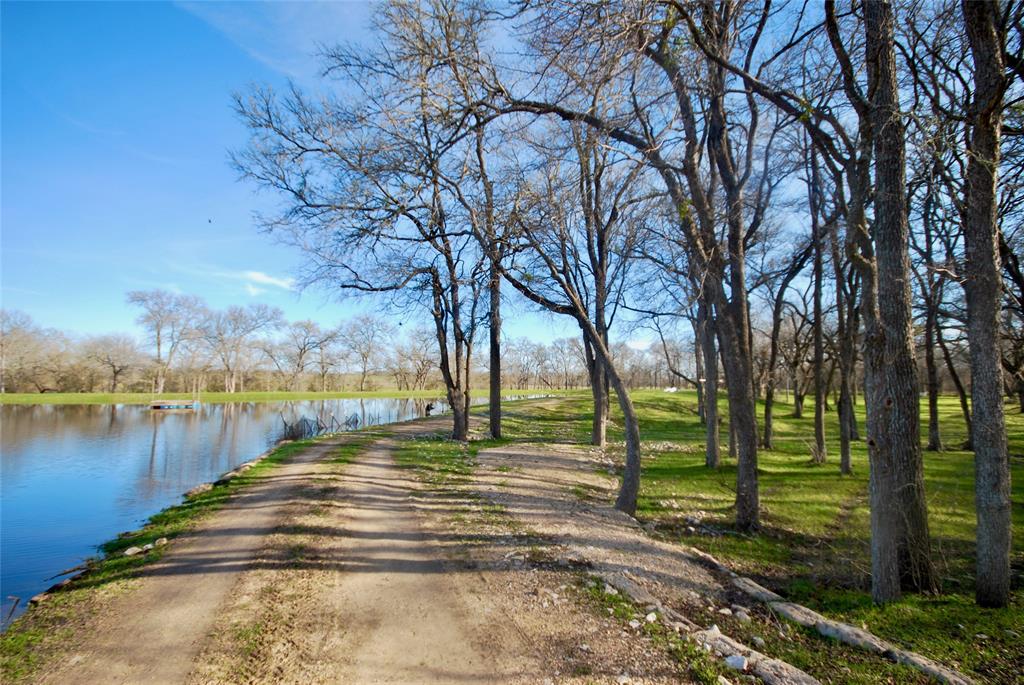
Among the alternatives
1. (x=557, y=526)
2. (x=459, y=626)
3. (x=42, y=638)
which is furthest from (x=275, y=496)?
(x=459, y=626)

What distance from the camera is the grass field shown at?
460cm

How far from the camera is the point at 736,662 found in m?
3.78

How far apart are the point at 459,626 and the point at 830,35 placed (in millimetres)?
7558

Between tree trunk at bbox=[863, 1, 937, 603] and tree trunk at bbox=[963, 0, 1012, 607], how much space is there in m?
0.54

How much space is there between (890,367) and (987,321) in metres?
1.22

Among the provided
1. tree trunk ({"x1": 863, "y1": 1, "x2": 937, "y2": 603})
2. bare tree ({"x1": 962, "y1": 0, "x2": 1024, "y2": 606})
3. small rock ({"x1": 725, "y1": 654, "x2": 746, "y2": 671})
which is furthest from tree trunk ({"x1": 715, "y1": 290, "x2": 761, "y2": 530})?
small rock ({"x1": 725, "y1": 654, "x2": 746, "y2": 671})

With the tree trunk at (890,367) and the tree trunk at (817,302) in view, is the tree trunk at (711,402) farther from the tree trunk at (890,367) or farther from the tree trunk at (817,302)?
the tree trunk at (890,367)

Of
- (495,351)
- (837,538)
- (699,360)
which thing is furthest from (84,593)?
(699,360)

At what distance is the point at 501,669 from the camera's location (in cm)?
368

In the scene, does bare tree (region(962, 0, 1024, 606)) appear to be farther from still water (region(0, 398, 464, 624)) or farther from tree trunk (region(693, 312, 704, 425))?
tree trunk (region(693, 312, 704, 425))

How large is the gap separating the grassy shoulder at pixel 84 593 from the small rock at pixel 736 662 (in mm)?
5300

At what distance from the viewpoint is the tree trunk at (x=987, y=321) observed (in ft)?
16.9

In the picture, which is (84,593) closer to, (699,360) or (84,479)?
(84,479)

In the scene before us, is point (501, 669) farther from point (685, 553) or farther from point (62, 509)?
point (62, 509)
